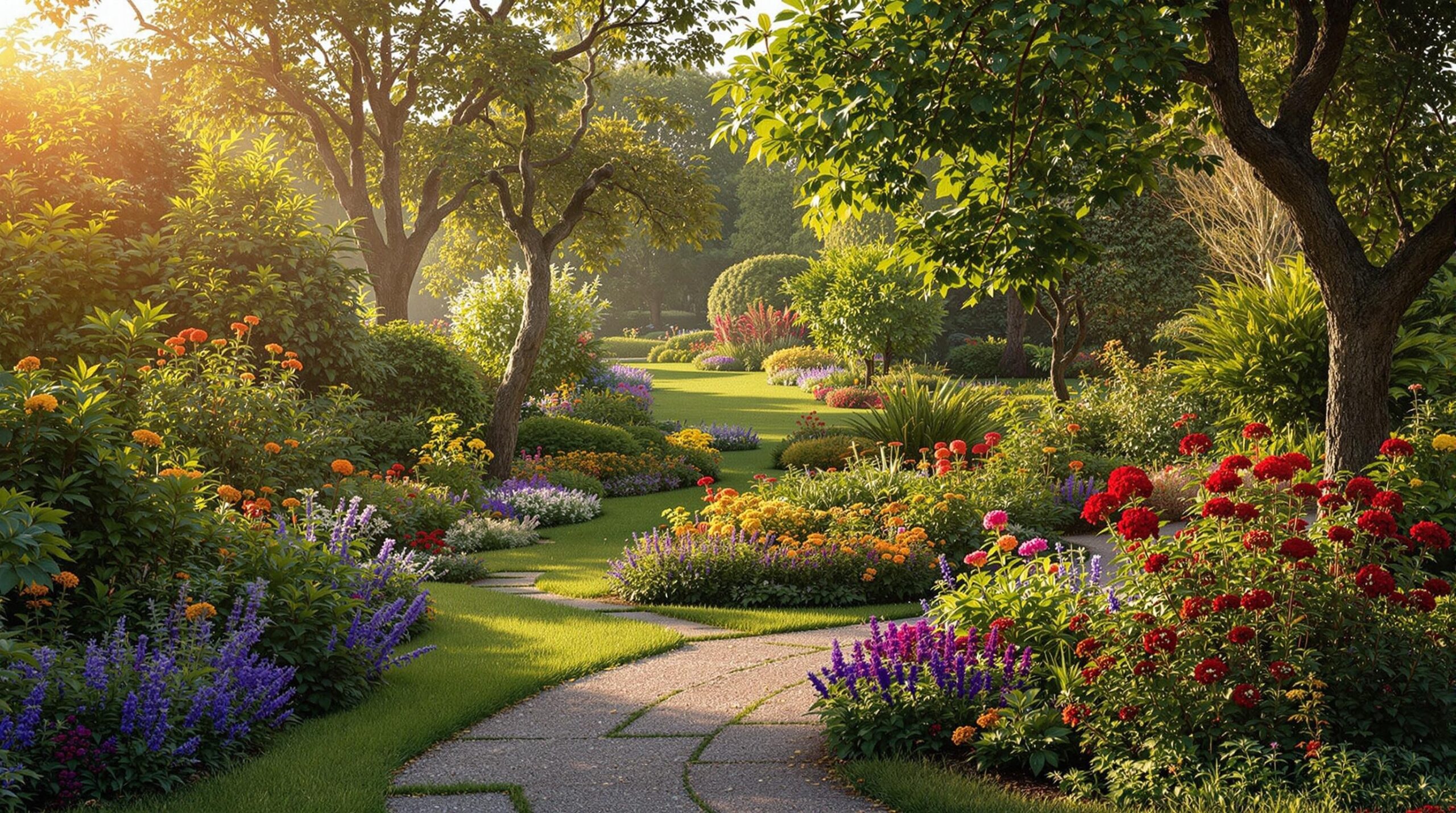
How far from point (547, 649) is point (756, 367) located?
28151 mm

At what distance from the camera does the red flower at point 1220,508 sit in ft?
11.1

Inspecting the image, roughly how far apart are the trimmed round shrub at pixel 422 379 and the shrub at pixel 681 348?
2547 centimetres

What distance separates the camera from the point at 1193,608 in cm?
337

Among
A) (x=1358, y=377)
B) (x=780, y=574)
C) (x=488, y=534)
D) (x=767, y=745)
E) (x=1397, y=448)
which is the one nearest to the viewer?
(x=1397, y=448)

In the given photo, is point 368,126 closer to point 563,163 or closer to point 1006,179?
point 563,163

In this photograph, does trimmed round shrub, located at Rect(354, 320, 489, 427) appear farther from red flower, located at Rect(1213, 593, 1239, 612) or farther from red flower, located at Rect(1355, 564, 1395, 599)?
red flower, located at Rect(1355, 564, 1395, 599)

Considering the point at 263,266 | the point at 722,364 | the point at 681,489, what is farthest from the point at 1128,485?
the point at 722,364

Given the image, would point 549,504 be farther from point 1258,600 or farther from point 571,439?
point 1258,600

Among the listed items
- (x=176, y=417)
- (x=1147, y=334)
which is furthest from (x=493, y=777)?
(x=1147, y=334)

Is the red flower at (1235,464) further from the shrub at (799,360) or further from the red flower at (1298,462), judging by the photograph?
the shrub at (799,360)

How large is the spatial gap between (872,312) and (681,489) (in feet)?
28.8

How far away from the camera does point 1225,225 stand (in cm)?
1845

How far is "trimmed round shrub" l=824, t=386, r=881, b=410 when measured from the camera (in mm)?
21906

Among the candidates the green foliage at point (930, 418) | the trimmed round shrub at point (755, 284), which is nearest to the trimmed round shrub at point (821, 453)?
the green foliage at point (930, 418)
